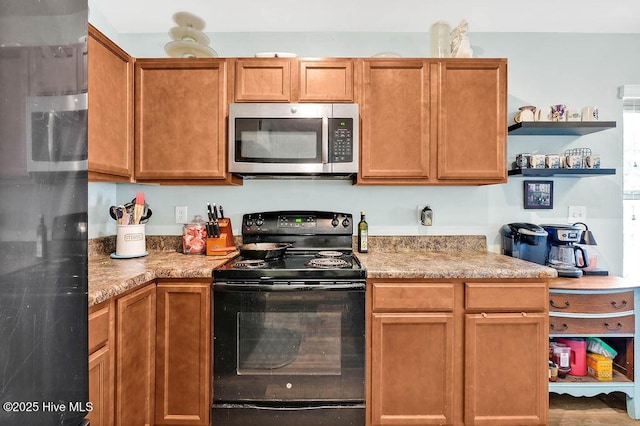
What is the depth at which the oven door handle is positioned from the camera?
1.78 m

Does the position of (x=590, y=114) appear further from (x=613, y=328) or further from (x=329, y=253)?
(x=329, y=253)

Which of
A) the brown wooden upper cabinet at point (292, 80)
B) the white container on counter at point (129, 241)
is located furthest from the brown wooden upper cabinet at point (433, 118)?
the white container on counter at point (129, 241)

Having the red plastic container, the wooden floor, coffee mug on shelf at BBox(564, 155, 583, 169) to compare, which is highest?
coffee mug on shelf at BBox(564, 155, 583, 169)

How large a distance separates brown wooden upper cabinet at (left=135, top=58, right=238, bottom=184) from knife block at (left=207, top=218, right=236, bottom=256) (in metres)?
0.35

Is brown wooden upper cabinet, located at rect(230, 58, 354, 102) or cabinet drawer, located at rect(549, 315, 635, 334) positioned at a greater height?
brown wooden upper cabinet, located at rect(230, 58, 354, 102)

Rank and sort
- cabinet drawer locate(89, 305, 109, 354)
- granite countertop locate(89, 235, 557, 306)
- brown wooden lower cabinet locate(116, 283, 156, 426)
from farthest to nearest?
granite countertop locate(89, 235, 557, 306)
brown wooden lower cabinet locate(116, 283, 156, 426)
cabinet drawer locate(89, 305, 109, 354)

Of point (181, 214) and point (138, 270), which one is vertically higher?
point (181, 214)

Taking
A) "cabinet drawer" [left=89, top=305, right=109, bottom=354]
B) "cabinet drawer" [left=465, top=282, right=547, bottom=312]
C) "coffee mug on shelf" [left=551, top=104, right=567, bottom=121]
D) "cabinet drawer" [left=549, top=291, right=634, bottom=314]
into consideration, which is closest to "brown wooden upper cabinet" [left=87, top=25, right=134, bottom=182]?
"cabinet drawer" [left=89, top=305, right=109, bottom=354]

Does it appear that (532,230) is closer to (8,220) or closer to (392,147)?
(392,147)

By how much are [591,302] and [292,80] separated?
219 cm

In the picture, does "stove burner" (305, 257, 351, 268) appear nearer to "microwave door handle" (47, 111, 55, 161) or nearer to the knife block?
the knife block

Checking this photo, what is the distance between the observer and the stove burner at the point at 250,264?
1.85m

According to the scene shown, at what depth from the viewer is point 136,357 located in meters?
1.65

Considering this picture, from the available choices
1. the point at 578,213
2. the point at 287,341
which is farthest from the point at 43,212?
the point at 578,213
